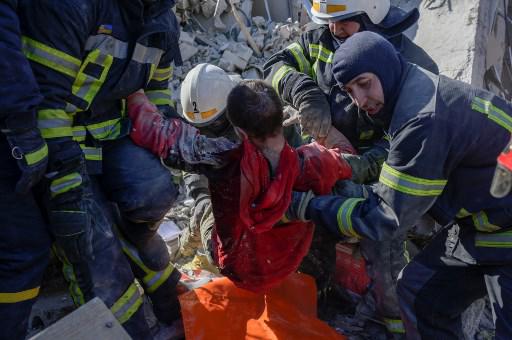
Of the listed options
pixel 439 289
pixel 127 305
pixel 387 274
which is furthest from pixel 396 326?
pixel 127 305

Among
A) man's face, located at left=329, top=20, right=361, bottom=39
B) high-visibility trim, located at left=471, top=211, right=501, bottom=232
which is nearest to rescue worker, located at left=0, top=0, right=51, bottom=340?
high-visibility trim, located at left=471, top=211, right=501, bottom=232

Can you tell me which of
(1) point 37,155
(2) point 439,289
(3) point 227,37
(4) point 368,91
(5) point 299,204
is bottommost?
(3) point 227,37

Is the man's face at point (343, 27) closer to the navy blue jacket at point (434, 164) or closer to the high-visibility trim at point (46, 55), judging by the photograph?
the navy blue jacket at point (434, 164)

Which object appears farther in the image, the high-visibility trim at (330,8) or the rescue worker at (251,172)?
the high-visibility trim at (330,8)

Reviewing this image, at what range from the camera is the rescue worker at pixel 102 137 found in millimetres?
2266

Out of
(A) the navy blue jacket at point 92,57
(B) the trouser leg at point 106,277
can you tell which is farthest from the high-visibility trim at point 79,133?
(B) the trouser leg at point 106,277

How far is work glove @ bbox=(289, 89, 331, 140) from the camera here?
3.32 metres

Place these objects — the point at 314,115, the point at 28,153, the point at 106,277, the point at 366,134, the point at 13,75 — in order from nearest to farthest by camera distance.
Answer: the point at 13,75 < the point at 28,153 < the point at 106,277 < the point at 314,115 < the point at 366,134

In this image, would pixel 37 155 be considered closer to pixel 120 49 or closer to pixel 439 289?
pixel 120 49

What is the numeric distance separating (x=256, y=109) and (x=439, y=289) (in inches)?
52.3

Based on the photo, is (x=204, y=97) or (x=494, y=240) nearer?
(x=494, y=240)

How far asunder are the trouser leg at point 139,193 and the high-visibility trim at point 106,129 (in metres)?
0.08

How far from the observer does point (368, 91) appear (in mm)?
2369

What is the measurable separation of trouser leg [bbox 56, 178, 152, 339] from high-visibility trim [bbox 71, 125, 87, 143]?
0.76 ft
